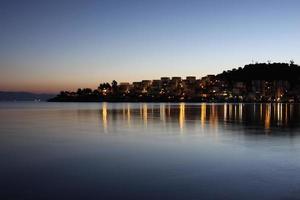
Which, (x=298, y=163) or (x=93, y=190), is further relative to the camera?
(x=298, y=163)

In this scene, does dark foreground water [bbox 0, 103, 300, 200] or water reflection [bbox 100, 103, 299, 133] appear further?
water reflection [bbox 100, 103, 299, 133]

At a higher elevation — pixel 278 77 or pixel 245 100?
pixel 278 77

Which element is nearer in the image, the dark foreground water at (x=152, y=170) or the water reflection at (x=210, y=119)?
the dark foreground water at (x=152, y=170)

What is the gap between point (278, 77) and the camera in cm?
19575

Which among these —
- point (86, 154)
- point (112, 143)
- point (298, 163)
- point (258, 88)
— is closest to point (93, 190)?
point (86, 154)

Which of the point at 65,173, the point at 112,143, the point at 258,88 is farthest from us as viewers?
the point at 258,88

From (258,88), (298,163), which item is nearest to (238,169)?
(298,163)

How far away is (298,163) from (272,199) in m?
5.07

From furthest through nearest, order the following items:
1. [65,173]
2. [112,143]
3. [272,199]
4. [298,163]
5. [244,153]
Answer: [112,143]
[244,153]
[298,163]
[65,173]
[272,199]

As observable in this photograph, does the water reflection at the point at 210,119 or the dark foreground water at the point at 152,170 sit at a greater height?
the dark foreground water at the point at 152,170

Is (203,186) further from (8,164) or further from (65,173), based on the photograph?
(8,164)

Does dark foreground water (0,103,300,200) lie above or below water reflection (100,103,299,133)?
above

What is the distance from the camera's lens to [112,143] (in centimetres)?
1931

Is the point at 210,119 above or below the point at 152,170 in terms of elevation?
below
